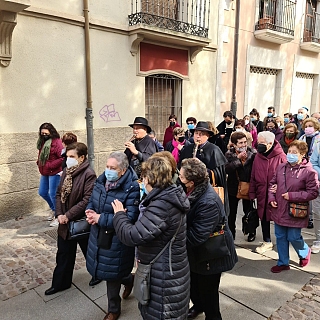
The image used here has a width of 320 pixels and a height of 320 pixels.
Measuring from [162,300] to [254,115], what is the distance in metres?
7.25

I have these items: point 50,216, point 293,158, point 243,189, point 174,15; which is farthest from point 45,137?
point 174,15

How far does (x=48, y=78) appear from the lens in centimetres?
570

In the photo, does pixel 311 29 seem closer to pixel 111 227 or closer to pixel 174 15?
pixel 174 15

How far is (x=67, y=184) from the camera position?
3.12 m

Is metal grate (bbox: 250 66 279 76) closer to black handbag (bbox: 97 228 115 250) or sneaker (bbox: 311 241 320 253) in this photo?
sneaker (bbox: 311 241 320 253)

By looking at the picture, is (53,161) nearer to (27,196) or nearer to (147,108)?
(27,196)

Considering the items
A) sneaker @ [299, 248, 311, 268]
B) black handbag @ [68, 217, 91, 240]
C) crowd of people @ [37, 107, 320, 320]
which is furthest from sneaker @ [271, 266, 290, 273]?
black handbag @ [68, 217, 91, 240]

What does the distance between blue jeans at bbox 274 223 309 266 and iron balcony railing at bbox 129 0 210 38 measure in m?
5.10

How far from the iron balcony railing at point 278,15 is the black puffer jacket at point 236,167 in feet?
24.7

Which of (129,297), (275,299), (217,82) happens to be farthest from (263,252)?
(217,82)

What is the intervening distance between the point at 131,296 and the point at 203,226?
4.55 ft

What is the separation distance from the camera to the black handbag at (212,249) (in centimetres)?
251

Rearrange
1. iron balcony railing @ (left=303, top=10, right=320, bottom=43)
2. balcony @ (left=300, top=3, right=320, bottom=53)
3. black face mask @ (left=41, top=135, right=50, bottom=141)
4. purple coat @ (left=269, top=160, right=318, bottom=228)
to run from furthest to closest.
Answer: iron balcony railing @ (left=303, top=10, right=320, bottom=43) < balcony @ (left=300, top=3, right=320, bottom=53) < black face mask @ (left=41, top=135, right=50, bottom=141) < purple coat @ (left=269, top=160, right=318, bottom=228)

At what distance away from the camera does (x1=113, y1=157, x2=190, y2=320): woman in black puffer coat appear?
2.05m
